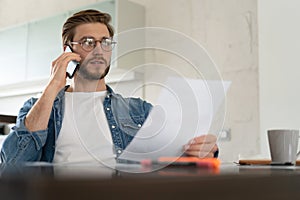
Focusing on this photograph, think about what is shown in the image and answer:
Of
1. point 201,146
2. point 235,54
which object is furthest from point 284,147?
point 235,54

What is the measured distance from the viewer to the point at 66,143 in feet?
4.94

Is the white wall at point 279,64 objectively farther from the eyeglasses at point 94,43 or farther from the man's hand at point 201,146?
the man's hand at point 201,146

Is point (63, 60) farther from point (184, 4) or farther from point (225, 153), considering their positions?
point (184, 4)

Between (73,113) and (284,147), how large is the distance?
2.24 feet

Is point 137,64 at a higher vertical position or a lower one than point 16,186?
higher

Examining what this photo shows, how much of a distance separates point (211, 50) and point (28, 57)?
1703 mm

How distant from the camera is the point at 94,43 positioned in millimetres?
1285

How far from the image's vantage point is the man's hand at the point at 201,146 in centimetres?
86

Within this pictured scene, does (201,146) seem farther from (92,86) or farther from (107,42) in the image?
(92,86)

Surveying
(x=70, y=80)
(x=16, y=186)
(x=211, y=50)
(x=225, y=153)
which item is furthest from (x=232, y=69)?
(x=16, y=186)

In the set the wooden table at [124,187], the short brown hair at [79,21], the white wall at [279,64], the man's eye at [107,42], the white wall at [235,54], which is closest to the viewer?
the wooden table at [124,187]

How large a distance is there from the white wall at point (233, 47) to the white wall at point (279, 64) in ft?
1.30


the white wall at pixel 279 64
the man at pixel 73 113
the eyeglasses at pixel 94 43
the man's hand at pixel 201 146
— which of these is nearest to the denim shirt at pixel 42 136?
the man at pixel 73 113

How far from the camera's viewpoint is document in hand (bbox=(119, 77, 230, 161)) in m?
0.78
